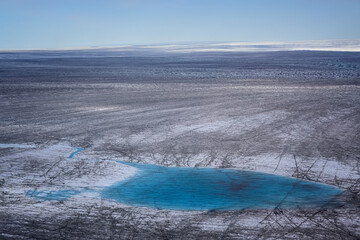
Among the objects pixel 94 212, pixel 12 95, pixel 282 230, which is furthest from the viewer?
pixel 12 95

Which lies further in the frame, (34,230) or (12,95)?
(12,95)

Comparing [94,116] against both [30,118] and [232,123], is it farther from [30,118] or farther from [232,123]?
[232,123]

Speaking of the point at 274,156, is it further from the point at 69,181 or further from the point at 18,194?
the point at 18,194

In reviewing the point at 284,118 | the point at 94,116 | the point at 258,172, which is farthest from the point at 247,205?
the point at 94,116

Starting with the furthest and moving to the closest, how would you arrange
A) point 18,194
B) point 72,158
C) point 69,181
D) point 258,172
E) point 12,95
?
1. point 12,95
2. point 72,158
3. point 258,172
4. point 69,181
5. point 18,194

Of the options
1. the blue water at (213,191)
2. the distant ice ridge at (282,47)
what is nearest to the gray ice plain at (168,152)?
the blue water at (213,191)

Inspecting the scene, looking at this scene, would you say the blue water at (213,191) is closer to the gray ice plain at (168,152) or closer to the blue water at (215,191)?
the blue water at (215,191)

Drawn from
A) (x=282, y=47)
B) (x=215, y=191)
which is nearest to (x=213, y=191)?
(x=215, y=191)

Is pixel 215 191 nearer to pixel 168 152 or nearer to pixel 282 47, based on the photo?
pixel 168 152
